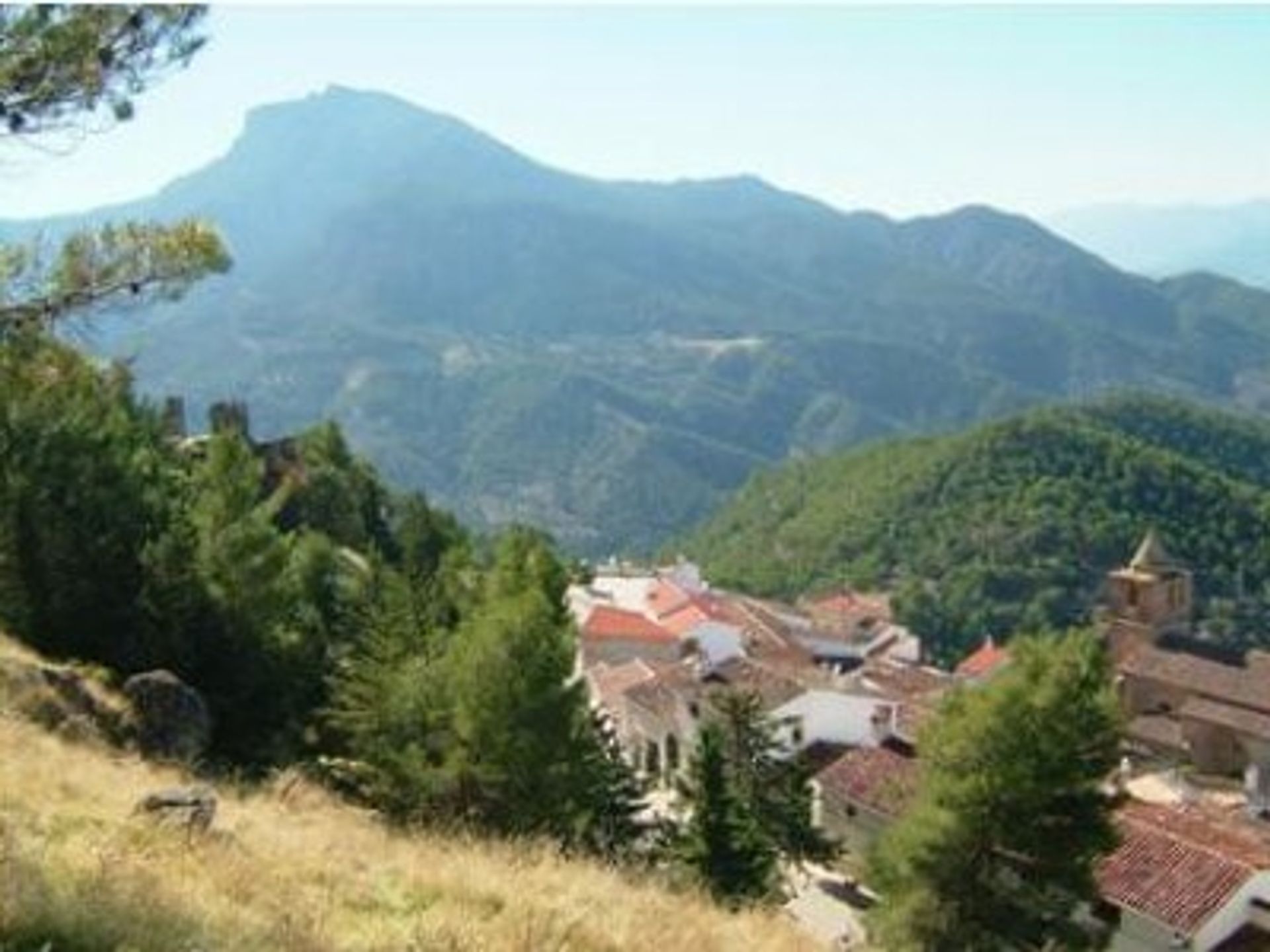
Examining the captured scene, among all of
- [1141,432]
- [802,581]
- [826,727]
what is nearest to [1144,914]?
[826,727]

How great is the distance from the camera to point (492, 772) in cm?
2442

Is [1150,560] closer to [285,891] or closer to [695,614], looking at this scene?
[695,614]

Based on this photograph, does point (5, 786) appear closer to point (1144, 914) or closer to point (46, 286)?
point (46, 286)

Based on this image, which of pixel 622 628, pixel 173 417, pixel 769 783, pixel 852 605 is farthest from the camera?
pixel 852 605

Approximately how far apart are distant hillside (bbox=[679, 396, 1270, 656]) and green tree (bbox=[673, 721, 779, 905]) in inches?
2748

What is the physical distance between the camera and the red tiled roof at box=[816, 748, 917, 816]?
3897 centimetres

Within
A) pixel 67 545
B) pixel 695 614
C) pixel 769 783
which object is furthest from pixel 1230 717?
pixel 67 545

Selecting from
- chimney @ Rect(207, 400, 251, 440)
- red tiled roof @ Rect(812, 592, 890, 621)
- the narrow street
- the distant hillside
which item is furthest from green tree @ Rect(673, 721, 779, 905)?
the distant hillside

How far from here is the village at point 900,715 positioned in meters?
32.2

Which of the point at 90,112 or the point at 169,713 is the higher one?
the point at 90,112

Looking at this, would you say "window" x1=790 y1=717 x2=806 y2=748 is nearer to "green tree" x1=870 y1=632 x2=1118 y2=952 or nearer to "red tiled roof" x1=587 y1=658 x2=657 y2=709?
"red tiled roof" x1=587 y1=658 x2=657 y2=709

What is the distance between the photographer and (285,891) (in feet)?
32.6

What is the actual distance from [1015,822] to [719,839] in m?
5.71

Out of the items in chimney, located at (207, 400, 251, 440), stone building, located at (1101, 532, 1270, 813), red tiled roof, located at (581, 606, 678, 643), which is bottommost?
stone building, located at (1101, 532, 1270, 813)
